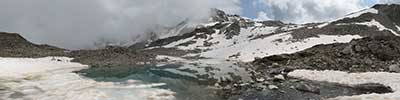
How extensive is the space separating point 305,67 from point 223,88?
1408 cm

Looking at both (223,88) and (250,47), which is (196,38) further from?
(223,88)

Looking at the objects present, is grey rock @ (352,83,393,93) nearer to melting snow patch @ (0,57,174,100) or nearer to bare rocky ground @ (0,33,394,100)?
bare rocky ground @ (0,33,394,100)

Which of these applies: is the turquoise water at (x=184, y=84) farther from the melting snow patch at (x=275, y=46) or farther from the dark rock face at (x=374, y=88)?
the melting snow patch at (x=275, y=46)

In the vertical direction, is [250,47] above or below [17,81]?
above

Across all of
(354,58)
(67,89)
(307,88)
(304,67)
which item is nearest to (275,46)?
(354,58)

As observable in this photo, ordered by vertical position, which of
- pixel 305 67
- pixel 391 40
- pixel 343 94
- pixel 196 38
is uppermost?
pixel 196 38

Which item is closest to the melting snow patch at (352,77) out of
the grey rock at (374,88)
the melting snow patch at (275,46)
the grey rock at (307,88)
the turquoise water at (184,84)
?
the grey rock at (374,88)

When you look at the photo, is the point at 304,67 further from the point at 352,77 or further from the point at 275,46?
the point at 275,46

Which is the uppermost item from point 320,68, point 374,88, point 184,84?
point 320,68

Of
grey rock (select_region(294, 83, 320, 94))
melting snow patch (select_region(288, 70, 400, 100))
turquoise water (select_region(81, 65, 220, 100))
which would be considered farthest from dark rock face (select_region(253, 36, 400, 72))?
turquoise water (select_region(81, 65, 220, 100))

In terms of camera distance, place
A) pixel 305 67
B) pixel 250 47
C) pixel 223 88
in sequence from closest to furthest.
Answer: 1. pixel 223 88
2. pixel 305 67
3. pixel 250 47

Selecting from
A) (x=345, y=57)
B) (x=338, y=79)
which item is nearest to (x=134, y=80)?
(x=338, y=79)

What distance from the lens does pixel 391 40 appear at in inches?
2197

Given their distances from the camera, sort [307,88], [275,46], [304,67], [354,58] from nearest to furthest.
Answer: [307,88], [304,67], [354,58], [275,46]
